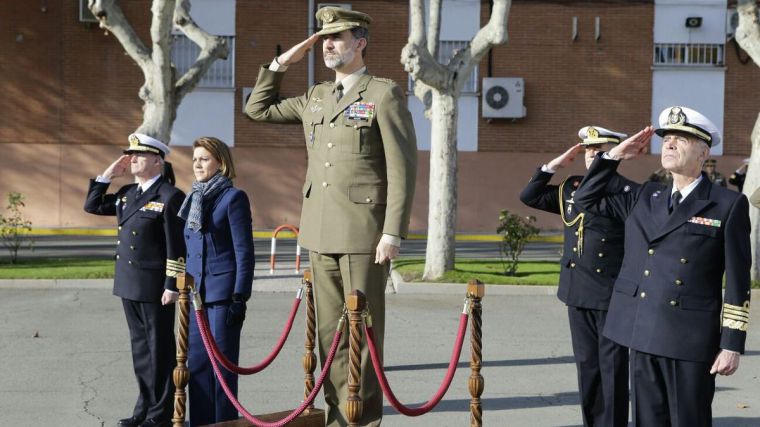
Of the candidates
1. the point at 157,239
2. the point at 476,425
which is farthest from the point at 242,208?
the point at 476,425

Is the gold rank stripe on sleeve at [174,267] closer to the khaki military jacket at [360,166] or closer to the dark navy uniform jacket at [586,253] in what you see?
the khaki military jacket at [360,166]

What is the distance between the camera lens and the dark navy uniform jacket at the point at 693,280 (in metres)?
5.38

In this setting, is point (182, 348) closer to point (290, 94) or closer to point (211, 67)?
point (290, 94)

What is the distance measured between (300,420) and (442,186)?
384 inches

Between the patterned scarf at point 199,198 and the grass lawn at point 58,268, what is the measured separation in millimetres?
9088

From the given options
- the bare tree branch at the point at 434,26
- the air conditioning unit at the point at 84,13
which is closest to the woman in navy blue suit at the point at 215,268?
the bare tree branch at the point at 434,26

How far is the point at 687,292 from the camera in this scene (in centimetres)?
547

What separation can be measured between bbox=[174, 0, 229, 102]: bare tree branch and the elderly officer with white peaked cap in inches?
499

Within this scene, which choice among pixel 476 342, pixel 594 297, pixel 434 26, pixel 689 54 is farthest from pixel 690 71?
pixel 476 342

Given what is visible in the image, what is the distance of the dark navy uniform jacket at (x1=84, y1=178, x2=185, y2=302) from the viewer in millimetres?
7367

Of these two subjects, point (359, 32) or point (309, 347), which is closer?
point (359, 32)

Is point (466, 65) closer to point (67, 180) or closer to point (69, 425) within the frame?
point (69, 425)

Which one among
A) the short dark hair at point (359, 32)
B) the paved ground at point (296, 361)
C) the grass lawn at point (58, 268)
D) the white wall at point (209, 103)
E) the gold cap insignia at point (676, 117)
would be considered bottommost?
the paved ground at point (296, 361)

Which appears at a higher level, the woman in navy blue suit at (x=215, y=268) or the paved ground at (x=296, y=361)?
the woman in navy blue suit at (x=215, y=268)
